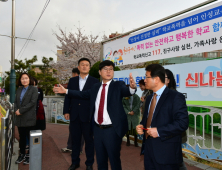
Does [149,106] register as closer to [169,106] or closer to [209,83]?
[169,106]

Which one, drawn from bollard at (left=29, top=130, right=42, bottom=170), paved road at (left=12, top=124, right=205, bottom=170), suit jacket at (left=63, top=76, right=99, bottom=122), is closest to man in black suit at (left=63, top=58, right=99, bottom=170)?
suit jacket at (left=63, top=76, right=99, bottom=122)

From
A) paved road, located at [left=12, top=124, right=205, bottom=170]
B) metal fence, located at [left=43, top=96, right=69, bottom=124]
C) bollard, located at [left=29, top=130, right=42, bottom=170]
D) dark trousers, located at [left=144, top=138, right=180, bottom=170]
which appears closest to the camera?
dark trousers, located at [left=144, top=138, right=180, bottom=170]

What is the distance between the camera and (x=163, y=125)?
73.6 inches

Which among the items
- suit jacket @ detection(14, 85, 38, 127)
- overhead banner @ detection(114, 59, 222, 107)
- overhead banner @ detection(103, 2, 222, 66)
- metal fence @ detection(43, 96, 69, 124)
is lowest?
metal fence @ detection(43, 96, 69, 124)

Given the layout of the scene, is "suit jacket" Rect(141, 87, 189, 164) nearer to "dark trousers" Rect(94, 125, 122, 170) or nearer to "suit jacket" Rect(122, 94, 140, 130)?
"dark trousers" Rect(94, 125, 122, 170)

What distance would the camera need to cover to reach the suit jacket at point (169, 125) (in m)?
1.77

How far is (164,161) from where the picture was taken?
1.82 meters

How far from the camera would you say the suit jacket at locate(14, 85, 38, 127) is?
381 centimetres

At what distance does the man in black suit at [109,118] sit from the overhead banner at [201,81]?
1549mm

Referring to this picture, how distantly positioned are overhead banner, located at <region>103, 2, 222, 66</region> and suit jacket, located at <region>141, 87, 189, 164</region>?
1877 millimetres

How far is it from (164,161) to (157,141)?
19 cm

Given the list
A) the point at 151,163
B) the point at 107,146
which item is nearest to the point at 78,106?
the point at 107,146

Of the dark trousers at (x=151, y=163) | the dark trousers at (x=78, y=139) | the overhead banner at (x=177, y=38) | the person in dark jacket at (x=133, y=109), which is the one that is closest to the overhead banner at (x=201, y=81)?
the overhead banner at (x=177, y=38)

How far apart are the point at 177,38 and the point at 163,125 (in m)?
2.48
